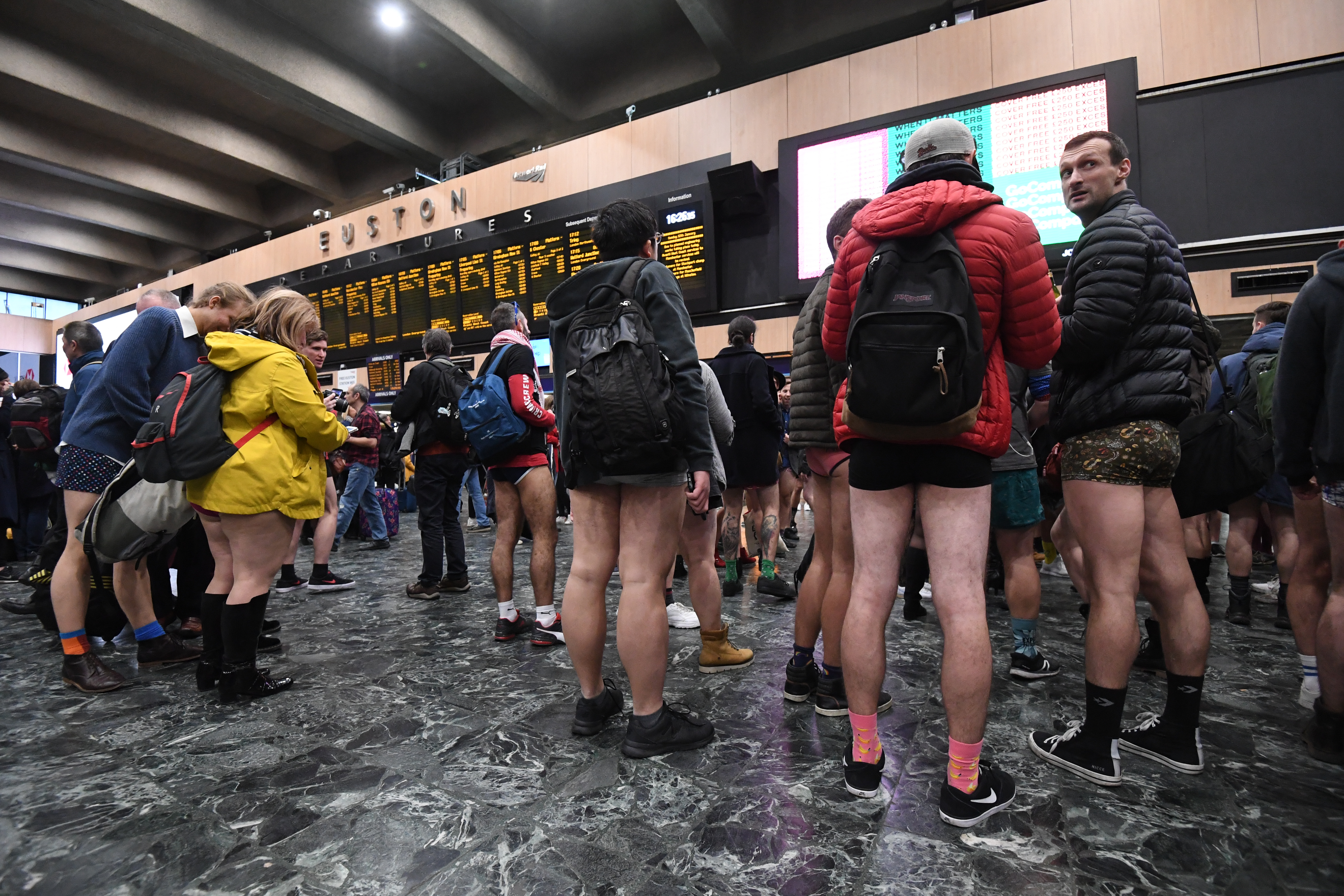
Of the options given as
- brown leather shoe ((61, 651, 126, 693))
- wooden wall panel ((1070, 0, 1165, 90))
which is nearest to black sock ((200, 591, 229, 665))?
brown leather shoe ((61, 651, 126, 693))

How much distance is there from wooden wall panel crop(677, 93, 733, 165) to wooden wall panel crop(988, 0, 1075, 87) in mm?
2618

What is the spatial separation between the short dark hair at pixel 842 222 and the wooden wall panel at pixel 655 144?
224 inches

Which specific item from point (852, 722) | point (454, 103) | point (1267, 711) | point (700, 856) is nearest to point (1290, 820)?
point (1267, 711)

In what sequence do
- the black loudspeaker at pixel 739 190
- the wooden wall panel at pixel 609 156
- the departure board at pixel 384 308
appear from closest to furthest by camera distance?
the black loudspeaker at pixel 739 190, the wooden wall panel at pixel 609 156, the departure board at pixel 384 308

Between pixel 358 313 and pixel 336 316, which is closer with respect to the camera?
pixel 358 313

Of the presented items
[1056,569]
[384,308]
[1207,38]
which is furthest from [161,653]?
[1207,38]

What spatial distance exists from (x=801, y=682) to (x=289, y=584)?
3929 mm

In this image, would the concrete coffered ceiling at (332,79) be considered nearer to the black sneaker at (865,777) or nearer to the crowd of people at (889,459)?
the crowd of people at (889,459)

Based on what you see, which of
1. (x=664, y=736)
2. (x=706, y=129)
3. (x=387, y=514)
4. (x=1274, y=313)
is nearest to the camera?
(x=664, y=736)

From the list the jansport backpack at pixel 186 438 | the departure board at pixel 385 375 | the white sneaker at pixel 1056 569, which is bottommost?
→ the white sneaker at pixel 1056 569

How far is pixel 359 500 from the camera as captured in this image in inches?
236

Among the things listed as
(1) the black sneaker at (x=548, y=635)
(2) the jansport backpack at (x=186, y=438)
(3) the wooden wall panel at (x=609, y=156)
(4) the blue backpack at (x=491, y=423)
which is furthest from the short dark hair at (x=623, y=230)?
(3) the wooden wall panel at (x=609, y=156)

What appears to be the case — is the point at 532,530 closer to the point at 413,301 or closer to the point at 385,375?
the point at 413,301

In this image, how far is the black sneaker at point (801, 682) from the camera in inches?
87.9
